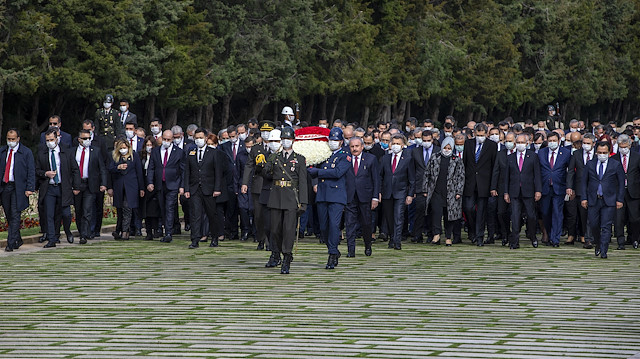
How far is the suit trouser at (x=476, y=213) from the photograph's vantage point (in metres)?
21.6

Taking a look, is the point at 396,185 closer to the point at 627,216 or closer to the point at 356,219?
the point at 356,219

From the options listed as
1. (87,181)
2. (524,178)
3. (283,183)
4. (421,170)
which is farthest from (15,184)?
(524,178)

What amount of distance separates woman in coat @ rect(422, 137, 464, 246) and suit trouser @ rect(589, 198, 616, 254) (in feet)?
8.86

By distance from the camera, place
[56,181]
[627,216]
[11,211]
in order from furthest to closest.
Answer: [627,216]
[56,181]
[11,211]

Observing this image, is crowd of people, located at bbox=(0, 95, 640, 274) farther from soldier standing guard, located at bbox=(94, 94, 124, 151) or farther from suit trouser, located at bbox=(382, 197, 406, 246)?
soldier standing guard, located at bbox=(94, 94, 124, 151)

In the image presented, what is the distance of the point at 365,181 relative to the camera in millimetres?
19438

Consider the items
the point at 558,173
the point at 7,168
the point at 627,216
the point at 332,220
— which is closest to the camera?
the point at 332,220

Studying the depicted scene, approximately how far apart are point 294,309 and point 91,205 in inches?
339

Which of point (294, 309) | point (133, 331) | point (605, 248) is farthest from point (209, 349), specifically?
point (605, 248)

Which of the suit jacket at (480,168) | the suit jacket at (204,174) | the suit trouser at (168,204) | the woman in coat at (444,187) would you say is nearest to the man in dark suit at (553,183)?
the suit jacket at (480,168)

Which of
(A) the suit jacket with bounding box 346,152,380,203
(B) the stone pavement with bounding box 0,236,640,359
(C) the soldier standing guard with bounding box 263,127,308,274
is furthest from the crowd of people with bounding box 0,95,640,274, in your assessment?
(C) the soldier standing guard with bounding box 263,127,308,274

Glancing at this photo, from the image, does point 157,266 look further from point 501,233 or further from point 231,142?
point 501,233

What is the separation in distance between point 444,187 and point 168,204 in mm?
4817

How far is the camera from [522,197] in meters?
21.3
